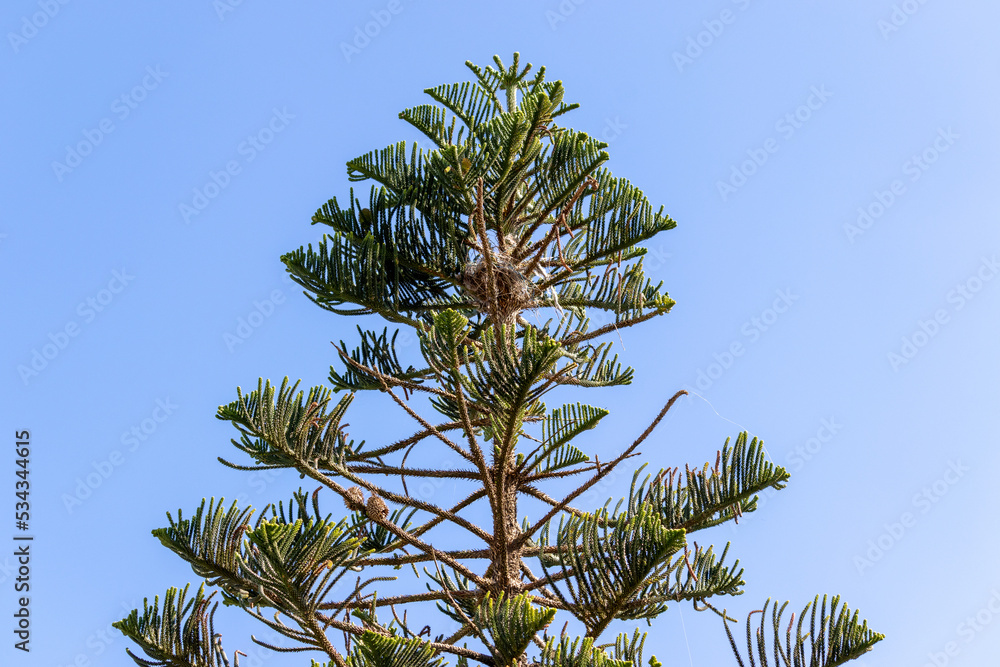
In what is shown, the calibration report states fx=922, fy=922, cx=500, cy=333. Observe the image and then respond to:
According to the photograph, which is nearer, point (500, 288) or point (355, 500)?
point (355, 500)

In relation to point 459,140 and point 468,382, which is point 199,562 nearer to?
point 468,382

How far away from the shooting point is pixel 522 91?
519 centimetres

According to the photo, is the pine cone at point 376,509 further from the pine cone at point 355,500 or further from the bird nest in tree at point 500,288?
the bird nest in tree at point 500,288

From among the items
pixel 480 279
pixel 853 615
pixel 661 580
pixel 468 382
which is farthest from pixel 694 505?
pixel 480 279

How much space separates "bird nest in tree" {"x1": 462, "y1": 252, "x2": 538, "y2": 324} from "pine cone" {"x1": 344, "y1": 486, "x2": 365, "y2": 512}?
3.77 ft

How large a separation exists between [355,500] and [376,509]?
0.36 ft

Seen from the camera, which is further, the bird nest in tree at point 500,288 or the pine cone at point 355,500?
the bird nest in tree at point 500,288

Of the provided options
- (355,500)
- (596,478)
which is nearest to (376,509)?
(355,500)

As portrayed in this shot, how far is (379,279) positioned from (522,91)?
4.60ft

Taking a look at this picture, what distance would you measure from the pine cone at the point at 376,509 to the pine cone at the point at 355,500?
41 millimetres

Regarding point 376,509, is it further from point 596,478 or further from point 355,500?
point 596,478

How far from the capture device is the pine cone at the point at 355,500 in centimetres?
423

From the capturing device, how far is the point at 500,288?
15.7 feet

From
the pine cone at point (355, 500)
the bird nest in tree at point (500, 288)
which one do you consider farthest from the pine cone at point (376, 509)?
the bird nest in tree at point (500, 288)
